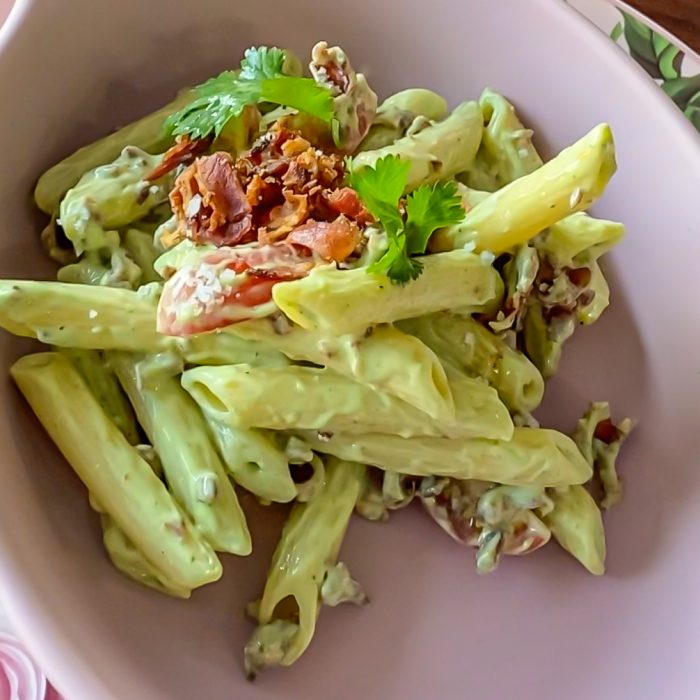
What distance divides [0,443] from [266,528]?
1.02 ft

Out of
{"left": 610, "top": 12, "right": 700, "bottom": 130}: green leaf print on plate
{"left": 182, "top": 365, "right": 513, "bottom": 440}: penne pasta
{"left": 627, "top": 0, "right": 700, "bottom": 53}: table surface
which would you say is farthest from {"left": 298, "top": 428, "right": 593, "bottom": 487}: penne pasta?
{"left": 627, "top": 0, "right": 700, "bottom": 53}: table surface

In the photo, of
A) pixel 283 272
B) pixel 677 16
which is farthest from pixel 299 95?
pixel 677 16

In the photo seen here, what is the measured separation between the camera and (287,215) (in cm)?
105

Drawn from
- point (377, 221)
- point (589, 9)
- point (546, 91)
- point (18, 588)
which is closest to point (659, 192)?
point (546, 91)

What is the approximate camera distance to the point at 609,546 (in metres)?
1.18

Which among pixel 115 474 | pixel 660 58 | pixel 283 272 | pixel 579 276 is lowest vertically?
pixel 115 474

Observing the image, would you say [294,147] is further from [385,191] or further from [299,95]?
[385,191]

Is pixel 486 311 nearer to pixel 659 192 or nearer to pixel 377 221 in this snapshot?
pixel 377 221

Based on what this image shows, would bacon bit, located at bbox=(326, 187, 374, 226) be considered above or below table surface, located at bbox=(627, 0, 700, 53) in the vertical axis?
below

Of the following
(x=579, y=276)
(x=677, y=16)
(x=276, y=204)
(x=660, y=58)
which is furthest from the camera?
(x=677, y=16)

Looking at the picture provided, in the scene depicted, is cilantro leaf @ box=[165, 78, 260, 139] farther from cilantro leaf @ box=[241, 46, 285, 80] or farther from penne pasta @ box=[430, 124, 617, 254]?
penne pasta @ box=[430, 124, 617, 254]

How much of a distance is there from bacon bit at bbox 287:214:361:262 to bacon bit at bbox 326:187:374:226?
24 mm

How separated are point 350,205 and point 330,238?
0.22 ft

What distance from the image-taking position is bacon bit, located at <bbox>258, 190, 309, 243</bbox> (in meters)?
1.03
